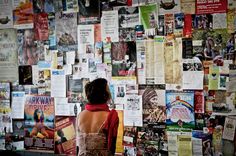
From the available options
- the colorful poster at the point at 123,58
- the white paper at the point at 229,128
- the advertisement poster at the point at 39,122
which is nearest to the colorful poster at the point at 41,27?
the advertisement poster at the point at 39,122

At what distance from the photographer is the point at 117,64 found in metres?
3.27

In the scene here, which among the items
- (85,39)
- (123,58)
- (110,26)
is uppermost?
(110,26)

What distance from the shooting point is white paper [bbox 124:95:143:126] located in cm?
320

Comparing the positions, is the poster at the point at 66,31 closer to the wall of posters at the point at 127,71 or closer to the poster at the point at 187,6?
the wall of posters at the point at 127,71

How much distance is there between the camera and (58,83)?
138 inches

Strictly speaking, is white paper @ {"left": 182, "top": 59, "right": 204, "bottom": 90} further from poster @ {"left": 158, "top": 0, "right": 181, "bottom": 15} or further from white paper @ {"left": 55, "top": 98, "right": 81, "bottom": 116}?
white paper @ {"left": 55, "top": 98, "right": 81, "bottom": 116}

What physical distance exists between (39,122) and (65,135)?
0.31 metres

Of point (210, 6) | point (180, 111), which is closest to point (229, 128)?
point (180, 111)

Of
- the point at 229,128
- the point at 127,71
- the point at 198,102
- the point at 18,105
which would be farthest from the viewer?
the point at 18,105

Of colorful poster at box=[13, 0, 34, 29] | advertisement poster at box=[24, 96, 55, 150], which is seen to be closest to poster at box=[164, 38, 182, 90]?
advertisement poster at box=[24, 96, 55, 150]

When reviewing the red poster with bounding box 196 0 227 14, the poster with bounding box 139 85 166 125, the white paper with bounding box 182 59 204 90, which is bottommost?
the poster with bounding box 139 85 166 125

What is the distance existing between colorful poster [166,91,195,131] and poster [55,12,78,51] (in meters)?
0.97

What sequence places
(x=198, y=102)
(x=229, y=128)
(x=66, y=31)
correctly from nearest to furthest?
1. (x=229, y=128)
2. (x=198, y=102)
3. (x=66, y=31)

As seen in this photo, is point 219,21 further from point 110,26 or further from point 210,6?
point 110,26
